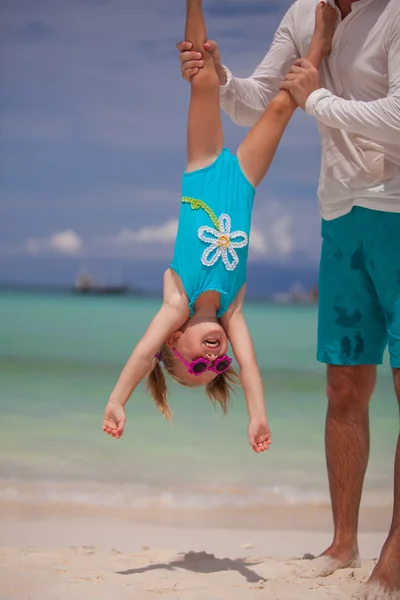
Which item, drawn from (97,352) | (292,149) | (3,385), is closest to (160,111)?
(292,149)

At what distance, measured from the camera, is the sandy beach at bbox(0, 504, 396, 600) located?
8.73 feet

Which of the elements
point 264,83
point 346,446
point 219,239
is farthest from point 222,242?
point 346,446

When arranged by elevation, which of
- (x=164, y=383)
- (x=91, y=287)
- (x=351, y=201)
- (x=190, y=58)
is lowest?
(x=164, y=383)

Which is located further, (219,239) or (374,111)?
(219,239)

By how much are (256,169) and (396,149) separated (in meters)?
0.42

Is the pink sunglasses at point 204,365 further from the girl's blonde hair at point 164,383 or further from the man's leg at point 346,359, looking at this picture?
the man's leg at point 346,359

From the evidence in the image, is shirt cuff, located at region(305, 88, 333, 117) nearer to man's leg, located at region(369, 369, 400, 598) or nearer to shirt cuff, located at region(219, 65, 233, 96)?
shirt cuff, located at region(219, 65, 233, 96)

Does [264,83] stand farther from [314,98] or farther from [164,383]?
[164,383]

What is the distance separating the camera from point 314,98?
2.52 metres

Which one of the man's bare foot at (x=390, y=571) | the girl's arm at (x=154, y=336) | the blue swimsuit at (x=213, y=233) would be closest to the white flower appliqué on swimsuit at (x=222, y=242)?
the blue swimsuit at (x=213, y=233)

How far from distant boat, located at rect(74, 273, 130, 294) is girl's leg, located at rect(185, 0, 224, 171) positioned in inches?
398

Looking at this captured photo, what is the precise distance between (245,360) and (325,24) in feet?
3.40

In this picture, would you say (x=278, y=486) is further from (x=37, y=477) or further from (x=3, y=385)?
(x=3, y=385)

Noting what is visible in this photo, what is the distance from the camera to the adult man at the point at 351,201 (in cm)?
250
